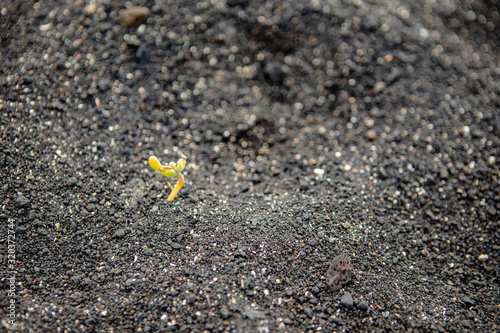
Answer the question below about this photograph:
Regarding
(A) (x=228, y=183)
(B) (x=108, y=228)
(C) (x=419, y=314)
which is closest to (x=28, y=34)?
(B) (x=108, y=228)

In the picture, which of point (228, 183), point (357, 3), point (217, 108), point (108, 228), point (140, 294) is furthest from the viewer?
point (357, 3)

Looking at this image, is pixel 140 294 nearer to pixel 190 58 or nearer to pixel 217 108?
pixel 217 108

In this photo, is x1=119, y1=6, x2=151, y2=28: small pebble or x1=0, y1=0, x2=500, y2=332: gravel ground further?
x1=119, y1=6, x2=151, y2=28: small pebble

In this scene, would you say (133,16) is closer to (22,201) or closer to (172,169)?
(172,169)

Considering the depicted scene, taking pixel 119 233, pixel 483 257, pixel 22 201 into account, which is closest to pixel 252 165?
pixel 119 233

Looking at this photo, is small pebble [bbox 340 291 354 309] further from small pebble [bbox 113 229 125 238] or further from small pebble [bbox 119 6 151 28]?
small pebble [bbox 119 6 151 28]

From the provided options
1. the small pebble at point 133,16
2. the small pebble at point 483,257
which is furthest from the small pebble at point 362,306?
the small pebble at point 133,16

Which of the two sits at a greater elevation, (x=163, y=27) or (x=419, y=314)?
(x=163, y=27)

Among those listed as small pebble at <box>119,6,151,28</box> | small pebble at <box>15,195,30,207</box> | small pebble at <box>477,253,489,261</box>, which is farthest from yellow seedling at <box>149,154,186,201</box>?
small pebble at <box>477,253,489,261</box>
